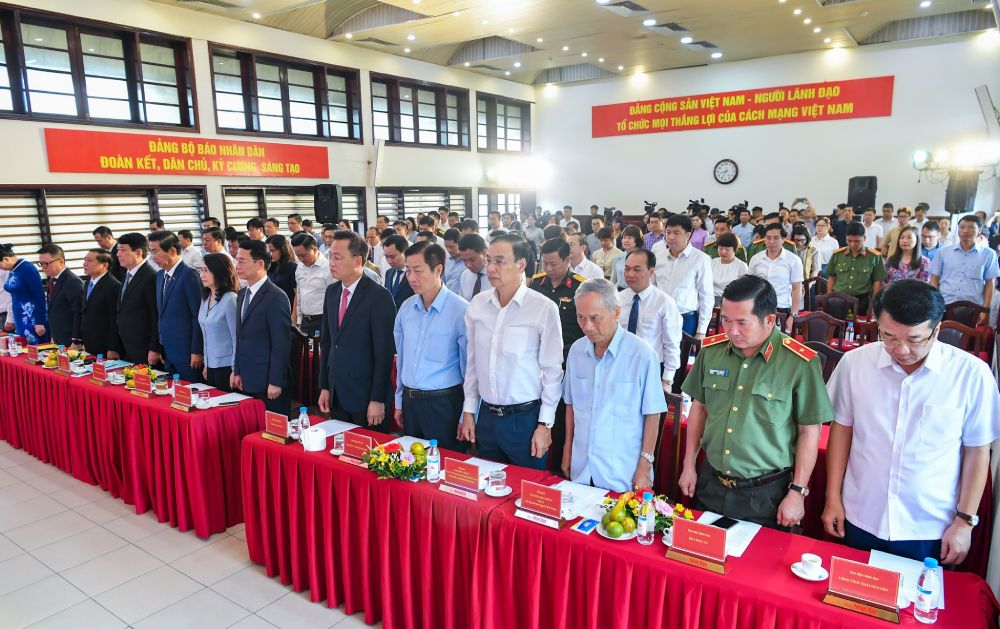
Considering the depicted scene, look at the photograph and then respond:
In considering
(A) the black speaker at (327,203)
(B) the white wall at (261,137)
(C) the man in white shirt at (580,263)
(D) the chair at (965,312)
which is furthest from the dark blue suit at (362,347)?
(A) the black speaker at (327,203)

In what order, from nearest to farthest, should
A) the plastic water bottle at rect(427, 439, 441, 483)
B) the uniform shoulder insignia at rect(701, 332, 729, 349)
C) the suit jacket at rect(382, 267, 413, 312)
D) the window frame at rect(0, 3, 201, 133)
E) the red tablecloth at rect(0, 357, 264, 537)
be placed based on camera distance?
1. the uniform shoulder insignia at rect(701, 332, 729, 349)
2. the plastic water bottle at rect(427, 439, 441, 483)
3. the red tablecloth at rect(0, 357, 264, 537)
4. the suit jacket at rect(382, 267, 413, 312)
5. the window frame at rect(0, 3, 201, 133)

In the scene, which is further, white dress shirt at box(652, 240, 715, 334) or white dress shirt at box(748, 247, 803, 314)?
white dress shirt at box(748, 247, 803, 314)

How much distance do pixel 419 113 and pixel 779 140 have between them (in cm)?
762

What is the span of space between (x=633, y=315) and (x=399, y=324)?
1.44 m

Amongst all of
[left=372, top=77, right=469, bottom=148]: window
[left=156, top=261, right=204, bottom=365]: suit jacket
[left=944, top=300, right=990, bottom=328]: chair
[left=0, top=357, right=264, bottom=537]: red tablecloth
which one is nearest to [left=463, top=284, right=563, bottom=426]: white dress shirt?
[left=0, top=357, right=264, bottom=537]: red tablecloth

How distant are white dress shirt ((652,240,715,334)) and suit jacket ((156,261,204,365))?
335 centimetres

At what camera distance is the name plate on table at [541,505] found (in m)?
1.90

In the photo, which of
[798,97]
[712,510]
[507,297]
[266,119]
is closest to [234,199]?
[266,119]

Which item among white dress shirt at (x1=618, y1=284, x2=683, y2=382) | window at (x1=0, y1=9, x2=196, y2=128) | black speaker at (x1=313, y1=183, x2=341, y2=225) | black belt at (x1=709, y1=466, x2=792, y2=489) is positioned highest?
window at (x1=0, y1=9, x2=196, y2=128)

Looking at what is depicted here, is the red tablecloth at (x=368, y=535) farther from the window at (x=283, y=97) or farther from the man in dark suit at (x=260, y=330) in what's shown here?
the window at (x=283, y=97)

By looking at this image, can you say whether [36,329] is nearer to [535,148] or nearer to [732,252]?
[732,252]

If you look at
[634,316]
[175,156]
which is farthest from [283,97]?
[634,316]

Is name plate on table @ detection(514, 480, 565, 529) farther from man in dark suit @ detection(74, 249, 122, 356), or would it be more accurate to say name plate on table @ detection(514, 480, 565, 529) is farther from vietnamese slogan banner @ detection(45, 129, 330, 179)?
vietnamese slogan banner @ detection(45, 129, 330, 179)

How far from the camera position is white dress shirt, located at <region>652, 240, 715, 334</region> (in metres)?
4.36
